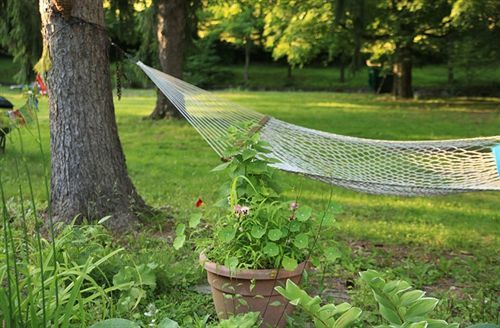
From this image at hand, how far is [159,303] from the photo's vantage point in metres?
2.01

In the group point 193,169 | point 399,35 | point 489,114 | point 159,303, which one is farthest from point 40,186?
point 399,35

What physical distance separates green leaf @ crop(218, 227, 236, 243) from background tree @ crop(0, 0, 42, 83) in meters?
3.87

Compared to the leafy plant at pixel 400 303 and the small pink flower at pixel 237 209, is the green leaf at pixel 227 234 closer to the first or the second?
the small pink flower at pixel 237 209

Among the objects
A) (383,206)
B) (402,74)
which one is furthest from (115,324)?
(402,74)

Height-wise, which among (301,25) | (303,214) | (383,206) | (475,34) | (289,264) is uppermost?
(301,25)

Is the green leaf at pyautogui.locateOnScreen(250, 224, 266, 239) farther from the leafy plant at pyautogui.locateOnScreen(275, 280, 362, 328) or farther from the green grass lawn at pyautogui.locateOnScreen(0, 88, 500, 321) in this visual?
the green grass lawn at pyautogui.locateOnScreen(0, 88, 500, 321)

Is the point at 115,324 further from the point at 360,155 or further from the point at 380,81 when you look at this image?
the point at 380,81

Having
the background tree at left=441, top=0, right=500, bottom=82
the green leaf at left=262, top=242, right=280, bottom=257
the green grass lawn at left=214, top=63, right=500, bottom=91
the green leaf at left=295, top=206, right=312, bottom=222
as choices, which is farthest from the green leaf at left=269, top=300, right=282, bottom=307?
the green grass lawn at left=214, top=63, right=500, bottom=91

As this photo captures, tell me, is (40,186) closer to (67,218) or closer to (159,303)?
(67,218)

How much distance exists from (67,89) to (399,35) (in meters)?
9.77

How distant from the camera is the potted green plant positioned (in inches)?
64.5

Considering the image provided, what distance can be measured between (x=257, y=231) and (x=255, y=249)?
2.9 inches

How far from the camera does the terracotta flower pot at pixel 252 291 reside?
5.37 feet

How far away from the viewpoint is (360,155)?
9.73ft
